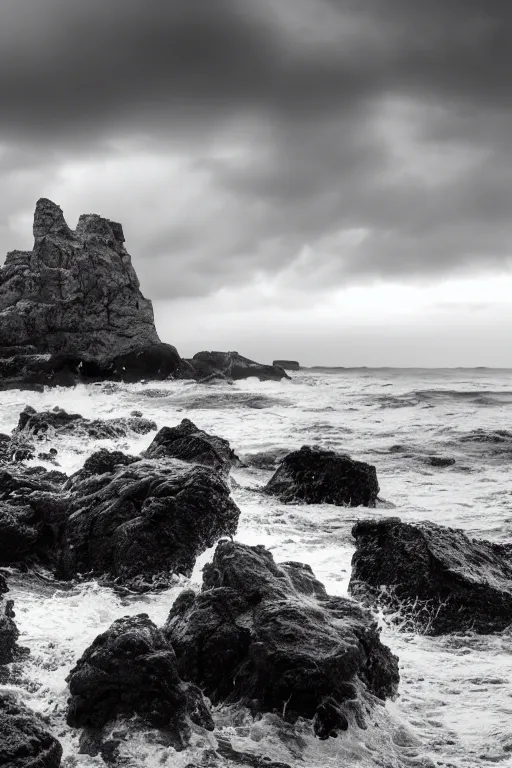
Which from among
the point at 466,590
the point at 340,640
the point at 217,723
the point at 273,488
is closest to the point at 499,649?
the point at 466,590

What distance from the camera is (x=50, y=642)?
6.10 m

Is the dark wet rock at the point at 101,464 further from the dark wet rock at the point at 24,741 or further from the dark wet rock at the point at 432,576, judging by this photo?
the dark wet rock at the point at 24,741

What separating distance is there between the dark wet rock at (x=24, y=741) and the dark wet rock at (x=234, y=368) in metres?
36.0

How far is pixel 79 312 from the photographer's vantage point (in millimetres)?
38375

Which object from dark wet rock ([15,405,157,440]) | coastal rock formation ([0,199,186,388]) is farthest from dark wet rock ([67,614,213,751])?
coastal rock formation ([0,199,186,388])

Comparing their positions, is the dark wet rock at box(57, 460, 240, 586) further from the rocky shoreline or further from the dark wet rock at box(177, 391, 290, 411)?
the dark wet rock at box(177, 391, 290, 411)

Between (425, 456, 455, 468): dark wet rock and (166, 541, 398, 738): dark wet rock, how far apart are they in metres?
10.2

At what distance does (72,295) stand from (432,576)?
112 feet

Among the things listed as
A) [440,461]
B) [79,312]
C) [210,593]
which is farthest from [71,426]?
[79,312]

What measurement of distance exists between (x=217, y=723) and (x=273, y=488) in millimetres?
8092

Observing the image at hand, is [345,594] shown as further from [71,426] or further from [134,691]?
[71,426]

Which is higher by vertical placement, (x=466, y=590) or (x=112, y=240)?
(x=112, y=240)

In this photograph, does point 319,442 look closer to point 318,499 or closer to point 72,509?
point 318,499

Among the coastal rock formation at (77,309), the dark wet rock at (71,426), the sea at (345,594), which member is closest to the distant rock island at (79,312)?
the coastal rock formation at (77,309)
